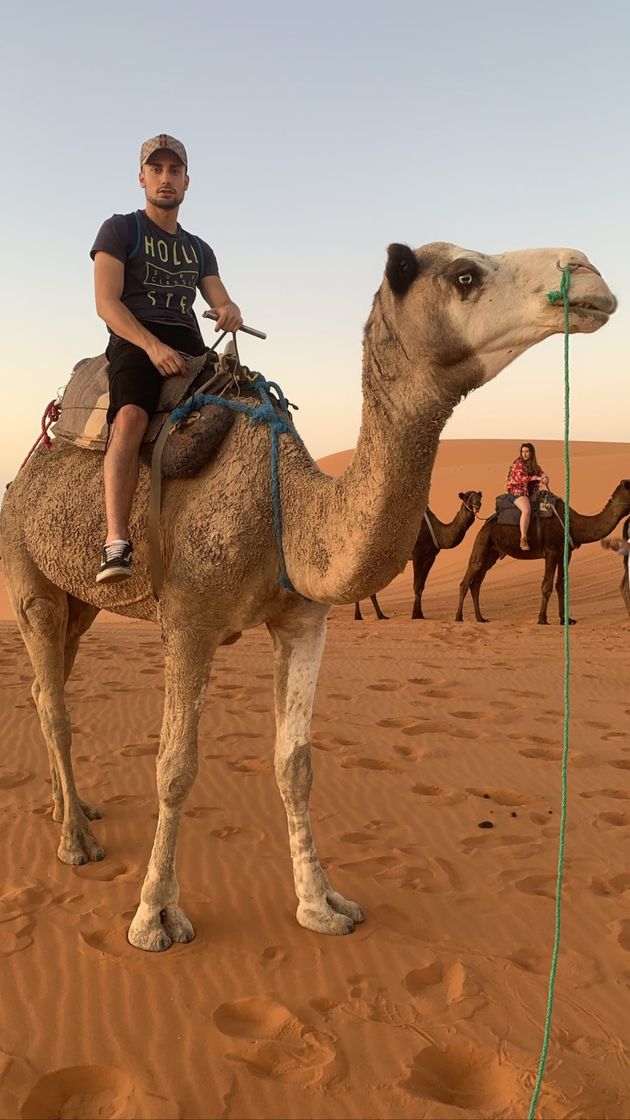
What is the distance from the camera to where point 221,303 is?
13.6ft

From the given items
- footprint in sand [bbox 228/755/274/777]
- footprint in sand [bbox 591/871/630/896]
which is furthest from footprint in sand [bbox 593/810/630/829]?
footprint in sand [bbox 228/755/274/777]

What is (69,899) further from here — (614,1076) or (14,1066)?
(614,1076)

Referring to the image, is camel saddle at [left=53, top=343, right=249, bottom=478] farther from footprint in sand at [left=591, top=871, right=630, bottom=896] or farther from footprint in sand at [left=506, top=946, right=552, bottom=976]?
footprint in sand at [left=591, top=871, right=630, bottom=896]

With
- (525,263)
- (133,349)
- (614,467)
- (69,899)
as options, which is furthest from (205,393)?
(614,467)

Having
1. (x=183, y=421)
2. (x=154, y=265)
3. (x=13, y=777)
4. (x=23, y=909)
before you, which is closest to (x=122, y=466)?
(x=183, y=421)

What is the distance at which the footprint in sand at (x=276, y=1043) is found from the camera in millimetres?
2693

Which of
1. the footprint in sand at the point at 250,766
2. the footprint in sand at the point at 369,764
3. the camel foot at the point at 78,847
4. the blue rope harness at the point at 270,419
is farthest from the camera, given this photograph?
the footprint in sand at the point at 369,764

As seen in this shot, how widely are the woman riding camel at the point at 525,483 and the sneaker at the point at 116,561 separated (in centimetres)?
1235

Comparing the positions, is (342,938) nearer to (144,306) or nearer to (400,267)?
(400,267)

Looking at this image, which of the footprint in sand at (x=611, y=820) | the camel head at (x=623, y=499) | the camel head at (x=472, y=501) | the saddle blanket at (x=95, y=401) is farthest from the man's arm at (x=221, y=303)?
the camel head at (x=623, y=499)

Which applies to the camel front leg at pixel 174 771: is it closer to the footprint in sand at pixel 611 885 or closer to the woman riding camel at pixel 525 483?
the footprint in sand at pixel 611 885

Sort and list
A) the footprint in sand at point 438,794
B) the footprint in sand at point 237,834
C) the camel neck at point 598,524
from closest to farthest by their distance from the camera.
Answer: the footprint in sand at point 237,834 < the footprint in sand at point 438,794 < the camel neck at point 598,524

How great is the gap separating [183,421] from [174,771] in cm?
145

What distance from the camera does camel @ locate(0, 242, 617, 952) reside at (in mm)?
2615
